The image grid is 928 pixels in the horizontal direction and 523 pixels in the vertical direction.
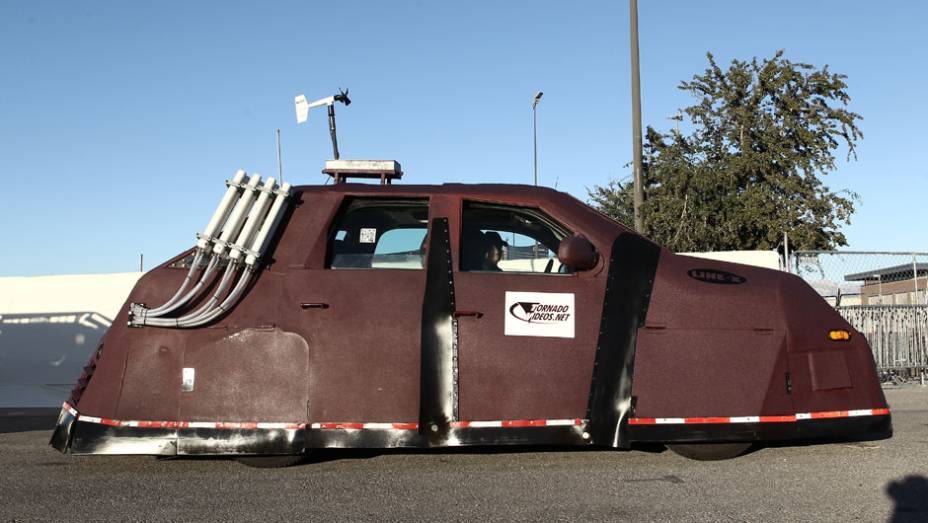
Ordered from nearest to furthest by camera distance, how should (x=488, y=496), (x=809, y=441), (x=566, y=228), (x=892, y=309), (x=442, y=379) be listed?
(x=488, y=496) → (x=442, y=379) → (x=566, y=228) → (x=809, y=441) → (x=892, y=309)

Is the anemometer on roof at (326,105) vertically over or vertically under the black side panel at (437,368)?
over

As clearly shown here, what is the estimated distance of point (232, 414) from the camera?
5117 millimetres

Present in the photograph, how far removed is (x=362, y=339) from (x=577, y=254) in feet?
4.59

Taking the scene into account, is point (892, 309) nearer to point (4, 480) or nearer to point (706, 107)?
point (4, 480)

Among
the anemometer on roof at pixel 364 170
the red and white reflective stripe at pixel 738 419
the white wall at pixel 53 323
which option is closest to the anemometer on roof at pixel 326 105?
the anemometer on roof at pixel 364 170

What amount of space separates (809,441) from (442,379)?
9.73ft

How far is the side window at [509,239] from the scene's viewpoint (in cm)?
544

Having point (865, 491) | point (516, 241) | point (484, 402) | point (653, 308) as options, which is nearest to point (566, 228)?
point (516, 241)

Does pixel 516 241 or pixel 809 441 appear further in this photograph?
pixel 809 441

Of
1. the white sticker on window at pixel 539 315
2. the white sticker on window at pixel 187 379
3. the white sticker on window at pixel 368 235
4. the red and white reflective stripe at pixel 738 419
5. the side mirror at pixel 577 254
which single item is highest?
the white sticker on window at pixel 368 235

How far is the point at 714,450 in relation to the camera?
18.2 ft

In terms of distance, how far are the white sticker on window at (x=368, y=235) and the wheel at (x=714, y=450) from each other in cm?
245

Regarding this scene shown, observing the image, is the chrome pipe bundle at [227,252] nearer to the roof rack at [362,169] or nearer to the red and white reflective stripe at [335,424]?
the red and white reflective stripe at [335,424]

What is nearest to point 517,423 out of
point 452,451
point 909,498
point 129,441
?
point 452,451
